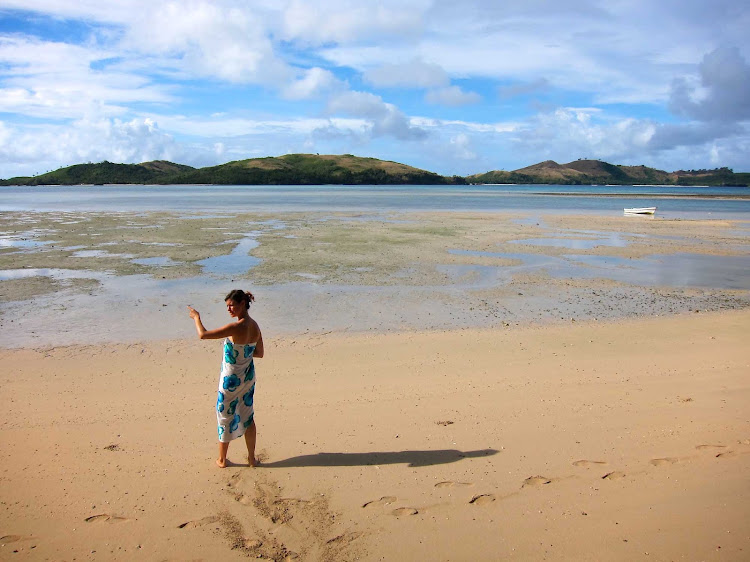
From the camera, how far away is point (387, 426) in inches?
256

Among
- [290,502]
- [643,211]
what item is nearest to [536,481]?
[290,502]

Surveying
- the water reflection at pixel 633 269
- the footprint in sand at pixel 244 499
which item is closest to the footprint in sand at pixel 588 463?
the footprint in sand at pixel 244 499

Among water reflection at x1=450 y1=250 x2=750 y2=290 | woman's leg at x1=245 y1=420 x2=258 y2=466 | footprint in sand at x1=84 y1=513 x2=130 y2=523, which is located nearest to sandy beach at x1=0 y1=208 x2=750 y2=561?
footprint in sand at x1=84 y1=513 x2=130 y2=523

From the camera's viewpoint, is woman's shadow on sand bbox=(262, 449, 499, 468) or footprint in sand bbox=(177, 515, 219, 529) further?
woman's shadow on sand bbox=(262, 449, 499, 468)

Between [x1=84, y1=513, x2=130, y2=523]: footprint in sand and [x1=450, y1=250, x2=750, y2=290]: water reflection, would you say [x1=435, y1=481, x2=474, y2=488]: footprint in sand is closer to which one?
[x1=84, y1=513, x2=130, y2=523]: footprint in sand

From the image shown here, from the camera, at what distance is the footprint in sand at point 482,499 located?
194 inches

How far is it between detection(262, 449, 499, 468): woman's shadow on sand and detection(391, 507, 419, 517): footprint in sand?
29.7 inches

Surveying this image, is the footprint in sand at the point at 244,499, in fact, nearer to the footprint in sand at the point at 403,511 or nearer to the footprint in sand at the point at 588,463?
the footprint in sand at the point at 403,511

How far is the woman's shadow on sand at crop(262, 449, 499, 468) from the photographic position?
5652 mm

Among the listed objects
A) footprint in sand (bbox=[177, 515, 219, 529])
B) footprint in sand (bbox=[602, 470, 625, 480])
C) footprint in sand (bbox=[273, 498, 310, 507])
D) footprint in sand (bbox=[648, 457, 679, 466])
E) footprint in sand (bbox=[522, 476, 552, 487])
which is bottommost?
footprint in sand (bbox=[177, 515, 219, 529])

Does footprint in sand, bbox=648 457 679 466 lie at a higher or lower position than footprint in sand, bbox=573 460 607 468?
lower

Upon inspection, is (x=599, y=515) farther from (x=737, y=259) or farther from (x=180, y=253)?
(x=737, y=259)

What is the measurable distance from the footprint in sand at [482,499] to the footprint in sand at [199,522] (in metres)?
2.24

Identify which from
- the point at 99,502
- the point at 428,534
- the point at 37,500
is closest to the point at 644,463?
the point at 428,534
